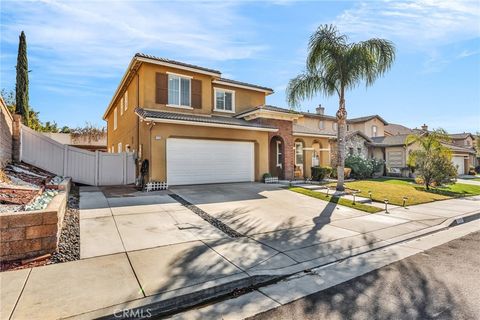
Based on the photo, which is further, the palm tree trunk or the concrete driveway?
the palm tree trunk

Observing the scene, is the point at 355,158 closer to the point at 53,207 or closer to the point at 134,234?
the point at 134,234

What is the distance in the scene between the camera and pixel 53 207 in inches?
203

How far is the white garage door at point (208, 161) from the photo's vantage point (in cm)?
1298

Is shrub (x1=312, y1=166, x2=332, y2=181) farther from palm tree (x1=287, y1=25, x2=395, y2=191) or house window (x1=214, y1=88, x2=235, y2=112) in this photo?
house window (x1=214, y1=88, x2=235, y2=112)

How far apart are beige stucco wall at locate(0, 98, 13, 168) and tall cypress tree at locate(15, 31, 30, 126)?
→ 4.39m

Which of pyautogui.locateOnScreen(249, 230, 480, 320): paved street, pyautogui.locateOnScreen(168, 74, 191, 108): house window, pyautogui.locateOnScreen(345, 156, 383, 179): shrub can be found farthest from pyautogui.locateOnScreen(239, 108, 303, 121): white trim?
pyautogui.locateOnScreen(249, 230, 480, 320): paved street

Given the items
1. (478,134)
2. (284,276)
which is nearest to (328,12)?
(284,276)

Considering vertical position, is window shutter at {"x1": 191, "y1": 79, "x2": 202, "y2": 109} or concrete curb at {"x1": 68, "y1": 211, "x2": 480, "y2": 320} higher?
window shutter at {"x1": 191, "y1": 79, "x2": 202, "y2": 109}

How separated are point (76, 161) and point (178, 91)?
640 cm

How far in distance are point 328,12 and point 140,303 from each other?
1137cm

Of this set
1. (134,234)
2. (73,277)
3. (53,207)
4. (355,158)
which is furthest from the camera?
(355,158)

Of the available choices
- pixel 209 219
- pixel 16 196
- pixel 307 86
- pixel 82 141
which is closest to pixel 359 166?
pixel 307 86

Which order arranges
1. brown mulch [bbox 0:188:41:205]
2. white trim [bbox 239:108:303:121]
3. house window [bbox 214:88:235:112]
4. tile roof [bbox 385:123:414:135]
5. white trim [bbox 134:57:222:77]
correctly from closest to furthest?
brown mulch [bbox 0:188:41:205]
white trim [bbox 134:57:222:77]
white trim [bbox 239:108:303:121]
house window [bbox 214:88:235:112]
tile roof [bbox 385:123:414:135]

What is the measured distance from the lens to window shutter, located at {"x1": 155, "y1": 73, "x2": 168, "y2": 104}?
13805 mm
